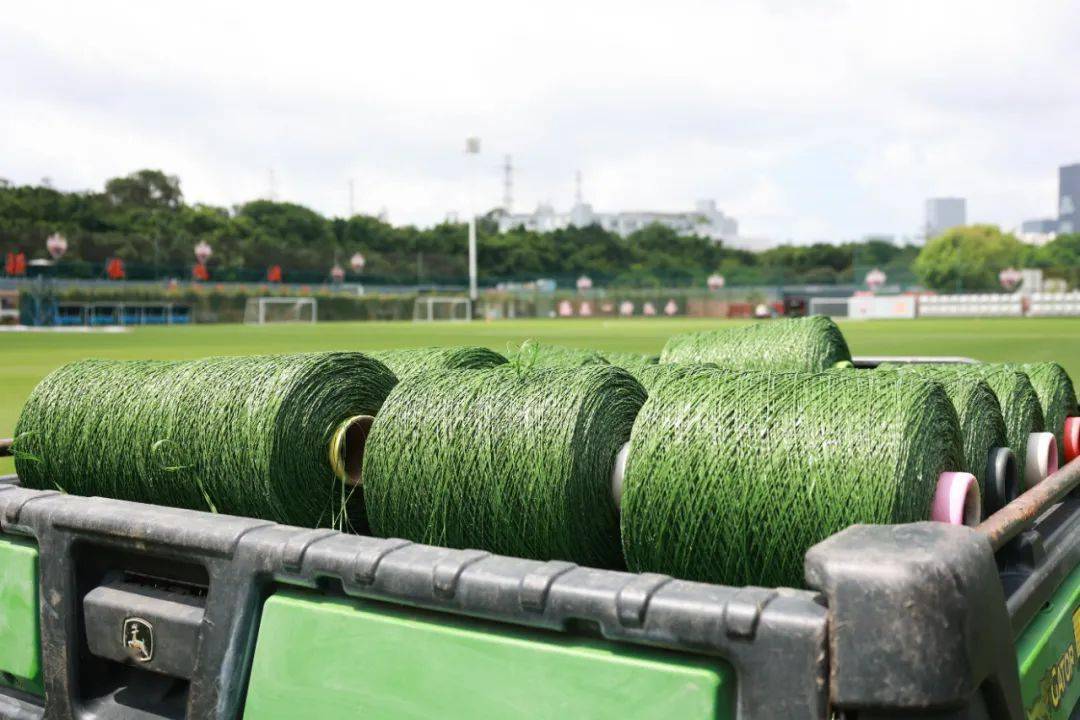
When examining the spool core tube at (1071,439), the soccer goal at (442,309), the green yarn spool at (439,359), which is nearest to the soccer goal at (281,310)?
the soccer goal at (442,309)

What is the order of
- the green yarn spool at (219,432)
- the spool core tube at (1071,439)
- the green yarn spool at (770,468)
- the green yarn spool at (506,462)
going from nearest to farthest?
the green yarn spool at (770,468) < the green yarn spool at (506,462) < the green yarn spool at (219,432) < the spool core tube at (1071,439)

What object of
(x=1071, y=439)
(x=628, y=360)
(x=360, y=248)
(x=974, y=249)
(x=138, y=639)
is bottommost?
(x=138, y=639)

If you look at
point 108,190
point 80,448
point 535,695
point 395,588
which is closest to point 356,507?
point 80,448

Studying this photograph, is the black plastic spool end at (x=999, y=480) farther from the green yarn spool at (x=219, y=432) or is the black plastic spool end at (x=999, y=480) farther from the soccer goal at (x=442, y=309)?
the soccer goal at (x=442, y=309)

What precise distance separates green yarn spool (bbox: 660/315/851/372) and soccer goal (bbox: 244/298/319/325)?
65.5 meters

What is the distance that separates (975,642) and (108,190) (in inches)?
4585

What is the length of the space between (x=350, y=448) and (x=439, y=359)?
541 mm

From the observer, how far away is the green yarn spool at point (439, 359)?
11.1ft

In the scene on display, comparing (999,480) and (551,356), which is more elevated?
(551,356)

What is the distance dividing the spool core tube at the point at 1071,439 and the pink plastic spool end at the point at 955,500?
2269 millimetres

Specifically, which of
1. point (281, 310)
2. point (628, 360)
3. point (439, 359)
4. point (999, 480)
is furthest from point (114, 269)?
point (999, 480)

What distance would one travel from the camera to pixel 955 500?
229 centimetres

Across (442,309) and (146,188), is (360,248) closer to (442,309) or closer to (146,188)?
(146,188)

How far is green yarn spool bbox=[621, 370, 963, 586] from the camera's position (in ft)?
7.11
